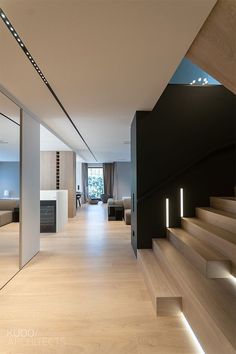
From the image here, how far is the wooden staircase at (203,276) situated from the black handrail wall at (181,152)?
1.50ft

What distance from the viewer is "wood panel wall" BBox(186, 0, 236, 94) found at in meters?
1.53

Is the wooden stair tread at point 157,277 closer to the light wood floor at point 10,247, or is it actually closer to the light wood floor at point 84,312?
the light wood floor at point 84,312

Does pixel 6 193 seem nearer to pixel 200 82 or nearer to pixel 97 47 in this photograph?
pixel 97 47

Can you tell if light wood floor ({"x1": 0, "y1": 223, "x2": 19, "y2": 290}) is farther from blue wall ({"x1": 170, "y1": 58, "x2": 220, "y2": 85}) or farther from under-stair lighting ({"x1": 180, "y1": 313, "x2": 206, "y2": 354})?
blue wall ({"x1": 170, "y1": 58, "x2": 220, "y2": 85})

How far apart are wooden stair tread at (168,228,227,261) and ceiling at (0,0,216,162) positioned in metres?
1.94

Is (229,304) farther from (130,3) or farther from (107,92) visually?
A: (107,92)

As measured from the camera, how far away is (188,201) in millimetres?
3771

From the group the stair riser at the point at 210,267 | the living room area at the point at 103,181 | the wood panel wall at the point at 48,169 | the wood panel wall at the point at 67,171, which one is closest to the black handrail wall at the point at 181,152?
the stair riser at the point at 210,267

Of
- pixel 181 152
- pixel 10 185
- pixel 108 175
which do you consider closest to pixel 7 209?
pixel 10 185

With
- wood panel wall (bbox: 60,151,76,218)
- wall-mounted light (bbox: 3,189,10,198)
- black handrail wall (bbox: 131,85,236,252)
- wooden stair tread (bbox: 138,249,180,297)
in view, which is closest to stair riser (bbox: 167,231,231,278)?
wooden stair tread (bbox: 138,249,180,297)

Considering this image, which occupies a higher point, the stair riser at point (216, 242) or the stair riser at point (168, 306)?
the stair riser at point (216, 242)

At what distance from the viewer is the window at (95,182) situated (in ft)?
49.5

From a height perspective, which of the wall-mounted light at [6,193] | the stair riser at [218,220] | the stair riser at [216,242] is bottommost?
the stair riser at [216,242]

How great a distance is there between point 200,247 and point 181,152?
177cm
